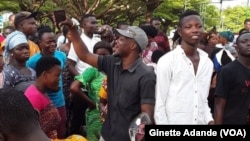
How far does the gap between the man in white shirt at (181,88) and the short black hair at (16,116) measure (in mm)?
2101

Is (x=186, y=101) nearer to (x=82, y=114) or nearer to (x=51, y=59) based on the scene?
(x=51, y=59)

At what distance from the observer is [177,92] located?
4.19 metres

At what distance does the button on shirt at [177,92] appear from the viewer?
4.17 meters

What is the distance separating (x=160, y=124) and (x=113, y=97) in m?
0.50

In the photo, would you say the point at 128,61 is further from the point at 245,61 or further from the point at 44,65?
the point at 245,61

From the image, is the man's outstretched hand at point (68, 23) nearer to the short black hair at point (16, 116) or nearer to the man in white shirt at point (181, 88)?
the man in white shirt at point (181, 88)

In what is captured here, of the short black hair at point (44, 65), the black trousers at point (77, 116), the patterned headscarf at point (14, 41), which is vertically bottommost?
the black trousers at point (77, 116)

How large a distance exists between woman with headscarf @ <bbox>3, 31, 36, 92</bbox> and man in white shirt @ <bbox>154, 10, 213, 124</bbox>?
147 cm

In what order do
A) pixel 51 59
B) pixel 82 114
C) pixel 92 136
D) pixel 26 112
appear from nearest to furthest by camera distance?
pixel 26 112
pixel 51 59
pixel 92 136
pixel 82 114

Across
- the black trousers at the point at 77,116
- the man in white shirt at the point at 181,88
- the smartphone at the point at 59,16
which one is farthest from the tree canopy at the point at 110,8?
the man in white shirt at the point at 181,88

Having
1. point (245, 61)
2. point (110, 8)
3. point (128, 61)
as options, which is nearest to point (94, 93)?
point (128, 61)

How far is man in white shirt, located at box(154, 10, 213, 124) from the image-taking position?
13.7 ft

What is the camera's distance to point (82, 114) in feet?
21.8

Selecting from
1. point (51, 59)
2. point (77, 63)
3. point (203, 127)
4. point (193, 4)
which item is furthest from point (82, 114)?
point (193, 4)
